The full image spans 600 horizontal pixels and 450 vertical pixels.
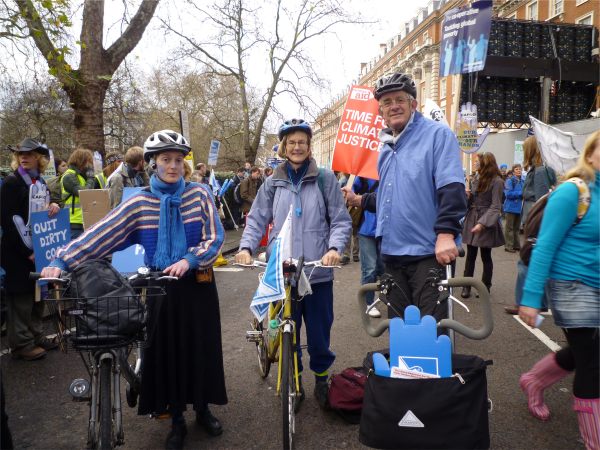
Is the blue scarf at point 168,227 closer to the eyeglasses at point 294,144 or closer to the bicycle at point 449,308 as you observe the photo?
the eyeglasses at point 294,144

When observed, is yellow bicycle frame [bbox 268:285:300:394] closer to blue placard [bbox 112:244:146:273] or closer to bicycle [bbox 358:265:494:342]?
bicycle [bbox 358:265:494:342]

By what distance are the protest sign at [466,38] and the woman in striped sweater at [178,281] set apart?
762 centimetres

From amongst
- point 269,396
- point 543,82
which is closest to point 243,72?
point 543,82

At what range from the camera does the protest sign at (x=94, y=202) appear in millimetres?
5914

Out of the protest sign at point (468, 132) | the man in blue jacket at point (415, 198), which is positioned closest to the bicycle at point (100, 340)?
the man in blue jacket at point (415, 198)

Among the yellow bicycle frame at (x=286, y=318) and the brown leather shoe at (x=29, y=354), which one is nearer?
the yellow bicycle frame at (x=286, y=318)

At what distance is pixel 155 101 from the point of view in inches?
1462

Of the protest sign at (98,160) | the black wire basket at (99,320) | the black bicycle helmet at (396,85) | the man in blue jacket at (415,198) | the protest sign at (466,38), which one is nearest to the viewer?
the black wire basket at (99,320)

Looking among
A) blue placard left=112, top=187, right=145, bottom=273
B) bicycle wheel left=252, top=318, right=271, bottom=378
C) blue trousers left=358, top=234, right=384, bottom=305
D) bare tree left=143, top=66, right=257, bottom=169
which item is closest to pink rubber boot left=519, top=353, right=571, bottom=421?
bicycle wheel left=252, top=318, right=271, bottom=378

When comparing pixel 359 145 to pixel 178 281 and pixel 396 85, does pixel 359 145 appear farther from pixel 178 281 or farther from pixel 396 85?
pixel 178 281

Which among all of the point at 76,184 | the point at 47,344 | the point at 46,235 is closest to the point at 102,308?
the point at 46,235

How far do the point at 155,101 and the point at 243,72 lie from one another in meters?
15.3

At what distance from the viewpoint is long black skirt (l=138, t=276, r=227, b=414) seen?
297cm

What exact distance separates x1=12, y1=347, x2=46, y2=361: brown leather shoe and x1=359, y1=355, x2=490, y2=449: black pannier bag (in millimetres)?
3881
